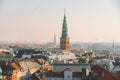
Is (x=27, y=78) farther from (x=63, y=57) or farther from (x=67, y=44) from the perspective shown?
(x=67, y=44)

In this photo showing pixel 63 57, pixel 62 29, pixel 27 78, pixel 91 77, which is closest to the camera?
pixel 91 77

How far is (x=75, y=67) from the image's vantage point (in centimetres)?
4197

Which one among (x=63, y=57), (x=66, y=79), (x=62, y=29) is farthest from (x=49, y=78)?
(x=62, y=29)

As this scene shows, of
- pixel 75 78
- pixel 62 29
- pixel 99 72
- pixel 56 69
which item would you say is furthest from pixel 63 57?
pixel 99 72

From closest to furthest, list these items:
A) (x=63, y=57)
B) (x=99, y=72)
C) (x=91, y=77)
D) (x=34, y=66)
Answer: (x=99, y=72) < (x=91, y=77) < (x=34, y=66) < (x=63, y=57)

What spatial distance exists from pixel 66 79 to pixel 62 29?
38458mm

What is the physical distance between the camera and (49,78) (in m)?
37.2

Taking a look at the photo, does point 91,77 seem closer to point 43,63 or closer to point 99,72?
point 99,72

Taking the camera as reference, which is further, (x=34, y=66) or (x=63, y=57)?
(x=63, y=57)

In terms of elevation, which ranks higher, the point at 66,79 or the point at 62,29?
the point at 62,29

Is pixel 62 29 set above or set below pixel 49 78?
above

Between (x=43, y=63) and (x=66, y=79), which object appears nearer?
(x=66, y=79)

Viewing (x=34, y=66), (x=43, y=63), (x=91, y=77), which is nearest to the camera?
(x=91, y=77)

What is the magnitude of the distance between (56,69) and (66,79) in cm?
507
